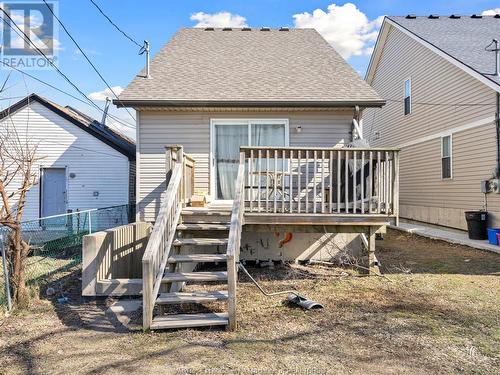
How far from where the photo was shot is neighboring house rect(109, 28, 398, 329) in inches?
222

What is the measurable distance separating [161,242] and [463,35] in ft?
42.1

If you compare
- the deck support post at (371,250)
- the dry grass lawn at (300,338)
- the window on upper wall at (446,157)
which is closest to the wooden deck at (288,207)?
the deck support post at (371,250)

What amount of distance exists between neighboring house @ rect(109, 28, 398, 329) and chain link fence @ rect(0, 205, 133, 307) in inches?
54.5

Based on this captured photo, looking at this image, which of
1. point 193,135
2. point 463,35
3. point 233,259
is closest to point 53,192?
point 193,135

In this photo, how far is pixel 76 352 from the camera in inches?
133

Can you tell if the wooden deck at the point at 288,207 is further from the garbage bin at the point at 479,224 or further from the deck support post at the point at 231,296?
the garbage bin at the point at 479,224

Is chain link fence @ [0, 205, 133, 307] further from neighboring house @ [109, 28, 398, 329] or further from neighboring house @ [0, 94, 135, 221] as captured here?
neighboring house @ [0, 94, 135, 221]


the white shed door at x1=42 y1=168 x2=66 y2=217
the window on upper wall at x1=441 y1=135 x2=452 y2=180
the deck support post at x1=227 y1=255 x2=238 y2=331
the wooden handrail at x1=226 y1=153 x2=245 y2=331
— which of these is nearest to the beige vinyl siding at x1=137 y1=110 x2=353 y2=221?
the wooden handrail at x1=226 y1=153 x2=245 y2=331

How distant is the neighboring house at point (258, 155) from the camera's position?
5.64m

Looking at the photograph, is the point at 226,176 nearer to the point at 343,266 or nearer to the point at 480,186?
the point at 343,266

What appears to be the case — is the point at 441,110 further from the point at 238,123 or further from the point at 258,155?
the point at 258,155

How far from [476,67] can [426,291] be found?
7.65 metres

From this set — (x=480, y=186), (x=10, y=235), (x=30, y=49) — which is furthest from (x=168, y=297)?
(x=480, y=186)

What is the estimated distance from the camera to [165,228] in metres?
4.75
